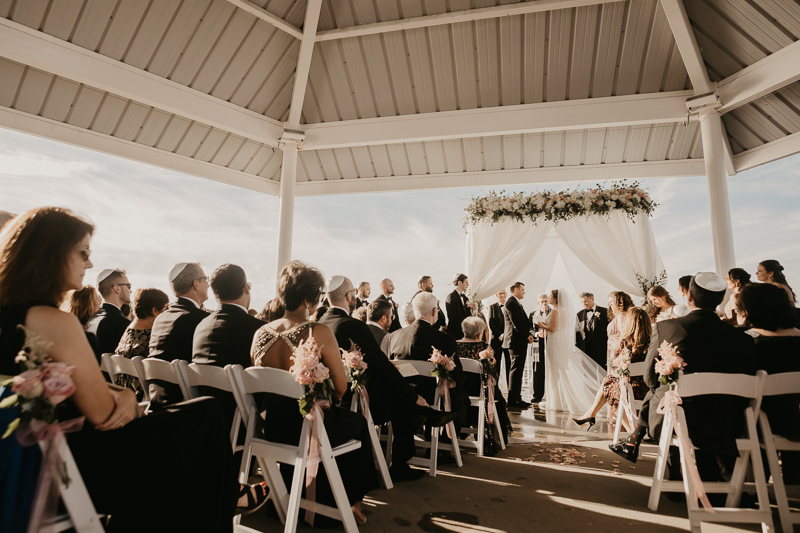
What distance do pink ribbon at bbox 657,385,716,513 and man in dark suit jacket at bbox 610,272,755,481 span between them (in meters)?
0.15

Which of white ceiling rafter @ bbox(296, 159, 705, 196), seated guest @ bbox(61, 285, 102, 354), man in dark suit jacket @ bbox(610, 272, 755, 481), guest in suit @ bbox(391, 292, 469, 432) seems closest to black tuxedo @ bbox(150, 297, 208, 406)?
seated guest @ bbox(61, 285, 102, 354)

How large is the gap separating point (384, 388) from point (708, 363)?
7.03ft

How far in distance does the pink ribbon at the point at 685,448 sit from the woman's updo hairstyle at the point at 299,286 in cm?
214

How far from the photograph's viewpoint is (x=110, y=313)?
3.65 metres

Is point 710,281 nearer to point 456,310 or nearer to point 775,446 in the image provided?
point 775,446

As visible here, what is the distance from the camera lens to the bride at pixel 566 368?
6.52 meters

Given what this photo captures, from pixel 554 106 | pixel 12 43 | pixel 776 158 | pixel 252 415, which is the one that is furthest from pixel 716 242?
pixel 12 43

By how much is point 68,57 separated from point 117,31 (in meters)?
0.71

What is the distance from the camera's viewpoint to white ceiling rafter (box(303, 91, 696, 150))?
6.67m

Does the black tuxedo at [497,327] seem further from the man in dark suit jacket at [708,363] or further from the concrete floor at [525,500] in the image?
the man in dark suit jacket at [708,363]

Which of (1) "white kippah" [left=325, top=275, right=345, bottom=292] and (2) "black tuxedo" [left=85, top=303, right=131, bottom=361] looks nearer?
(1) "white kippah" [left=325, top=275, right=345, bottom=292]

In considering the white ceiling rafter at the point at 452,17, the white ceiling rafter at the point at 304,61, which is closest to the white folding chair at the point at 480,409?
the white ceiling rafter at the point at 452,17

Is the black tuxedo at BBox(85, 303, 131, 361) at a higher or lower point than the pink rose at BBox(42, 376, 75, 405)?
higher

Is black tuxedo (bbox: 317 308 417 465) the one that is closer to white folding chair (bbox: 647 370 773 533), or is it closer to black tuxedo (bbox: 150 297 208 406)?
black tuxedo (bbox: 150 297 208 406)
